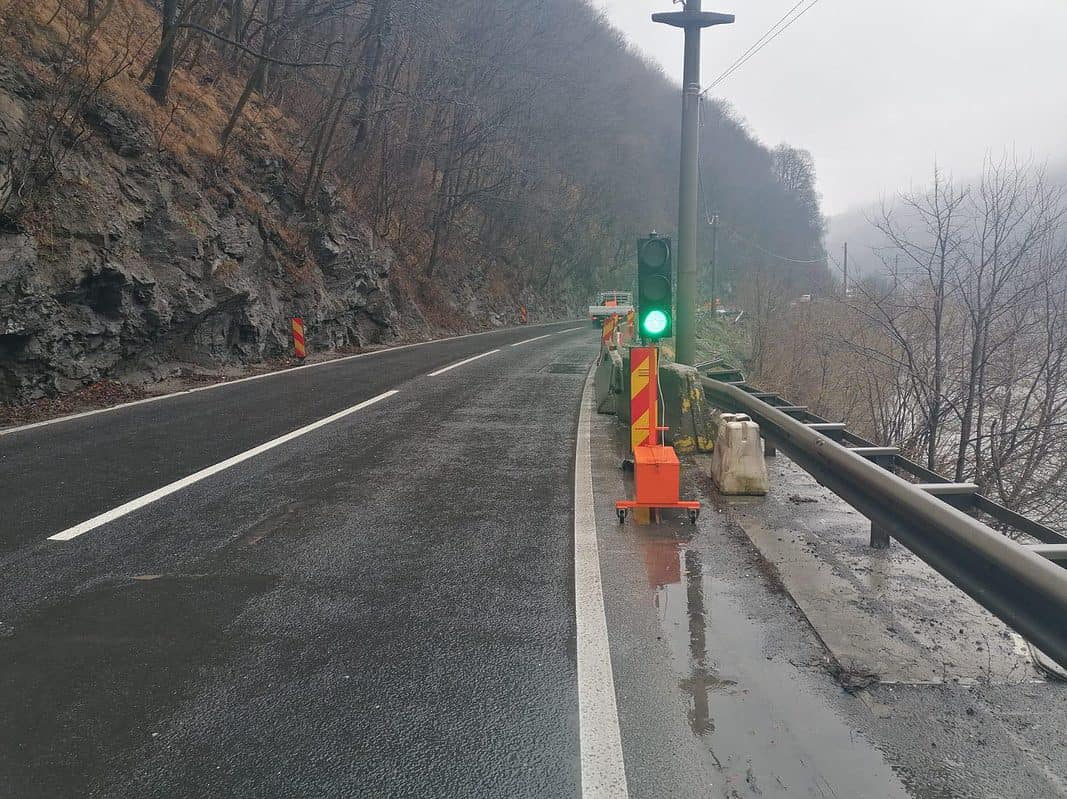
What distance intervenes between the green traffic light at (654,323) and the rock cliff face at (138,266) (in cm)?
910

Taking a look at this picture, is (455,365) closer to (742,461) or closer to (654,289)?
(654,289)

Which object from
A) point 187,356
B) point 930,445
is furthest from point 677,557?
point 187,356

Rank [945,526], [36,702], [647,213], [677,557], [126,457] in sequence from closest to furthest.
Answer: [36,702] < [945,526] < [677,557] < [126,457] < [647,213]

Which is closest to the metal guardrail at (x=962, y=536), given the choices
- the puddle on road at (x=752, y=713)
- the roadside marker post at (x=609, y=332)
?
the puddle on road at (x=752, y=713)

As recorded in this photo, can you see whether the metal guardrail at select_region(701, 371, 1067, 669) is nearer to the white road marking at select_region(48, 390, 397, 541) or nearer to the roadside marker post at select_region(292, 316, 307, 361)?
the white road marking at select_region(48, 390, 397, 541)

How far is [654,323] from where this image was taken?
267 inches

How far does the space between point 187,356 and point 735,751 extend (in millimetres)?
14350

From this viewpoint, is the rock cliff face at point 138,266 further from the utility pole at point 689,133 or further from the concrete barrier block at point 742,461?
the concrete barrier block at point 742,461

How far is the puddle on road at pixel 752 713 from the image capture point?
8.96ft

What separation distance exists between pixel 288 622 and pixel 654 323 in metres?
4.06

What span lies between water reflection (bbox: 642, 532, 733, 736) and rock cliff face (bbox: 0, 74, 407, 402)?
9.92 m

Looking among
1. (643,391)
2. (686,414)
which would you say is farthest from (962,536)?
(686,414)

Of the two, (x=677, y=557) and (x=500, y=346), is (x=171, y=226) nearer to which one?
(x=500, y=346)

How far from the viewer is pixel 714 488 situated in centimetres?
698
